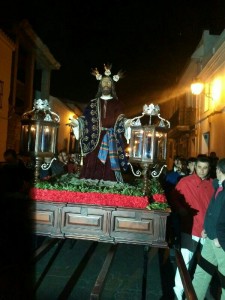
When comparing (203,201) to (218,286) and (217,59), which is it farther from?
(217,59)

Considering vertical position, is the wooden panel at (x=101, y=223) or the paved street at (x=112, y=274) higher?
the wooden panel at (x=101, y=223)

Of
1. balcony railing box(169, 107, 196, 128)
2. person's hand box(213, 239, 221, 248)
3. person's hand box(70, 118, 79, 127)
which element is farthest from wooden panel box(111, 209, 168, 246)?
balcony railing box(169, 107, 196, 128)

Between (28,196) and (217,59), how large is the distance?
12.0 meters

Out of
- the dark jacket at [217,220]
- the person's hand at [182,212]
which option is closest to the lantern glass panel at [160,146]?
the person's hand at [182,212]

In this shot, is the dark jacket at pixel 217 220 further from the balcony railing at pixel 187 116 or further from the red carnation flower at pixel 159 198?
the balcony railing at pixel 187 116

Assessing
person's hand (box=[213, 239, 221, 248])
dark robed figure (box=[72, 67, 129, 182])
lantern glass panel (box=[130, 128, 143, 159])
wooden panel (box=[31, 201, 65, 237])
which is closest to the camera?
person's hand (box=[213, 239, 221, 248])

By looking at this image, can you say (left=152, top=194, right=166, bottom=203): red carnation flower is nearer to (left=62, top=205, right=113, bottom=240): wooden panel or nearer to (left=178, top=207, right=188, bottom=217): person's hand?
(left=178, top=207, right=188, bottom=217): person's hand

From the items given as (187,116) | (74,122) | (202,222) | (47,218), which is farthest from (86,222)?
(187,116)

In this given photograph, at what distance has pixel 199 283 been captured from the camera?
4.08 meters

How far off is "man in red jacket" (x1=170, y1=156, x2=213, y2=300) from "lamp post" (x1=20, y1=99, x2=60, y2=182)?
92.2 inches

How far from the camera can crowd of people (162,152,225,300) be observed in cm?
380

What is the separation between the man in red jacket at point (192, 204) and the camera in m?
4.67

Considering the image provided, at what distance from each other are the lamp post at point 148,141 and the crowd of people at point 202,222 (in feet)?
1.91

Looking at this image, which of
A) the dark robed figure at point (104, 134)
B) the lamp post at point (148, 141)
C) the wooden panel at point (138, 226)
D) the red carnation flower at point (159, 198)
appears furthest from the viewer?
the dark robed figure at point (104, 134)
